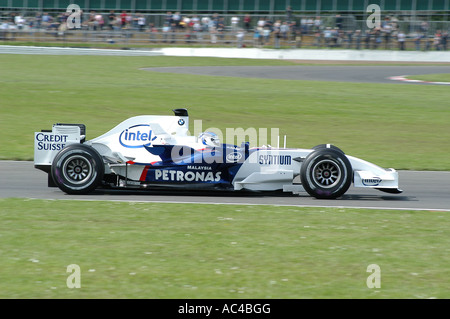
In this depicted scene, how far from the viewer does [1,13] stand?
42.1 meters

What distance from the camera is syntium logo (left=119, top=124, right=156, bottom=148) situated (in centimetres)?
972

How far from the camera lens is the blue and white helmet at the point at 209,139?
9.63 m

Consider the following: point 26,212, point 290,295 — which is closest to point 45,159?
point 26,212

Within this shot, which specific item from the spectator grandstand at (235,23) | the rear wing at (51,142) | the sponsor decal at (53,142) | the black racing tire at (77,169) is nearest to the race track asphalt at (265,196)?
the black racing tire at (77,169)

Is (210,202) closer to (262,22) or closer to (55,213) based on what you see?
(55,213)

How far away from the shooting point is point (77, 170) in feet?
31.5

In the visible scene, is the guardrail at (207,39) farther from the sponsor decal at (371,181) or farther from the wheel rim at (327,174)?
the wheel rim at (327,174)

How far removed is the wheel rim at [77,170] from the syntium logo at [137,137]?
2.10 ft

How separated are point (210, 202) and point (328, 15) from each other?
34.3m

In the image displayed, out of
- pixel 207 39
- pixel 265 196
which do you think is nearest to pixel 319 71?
pixel 207 39

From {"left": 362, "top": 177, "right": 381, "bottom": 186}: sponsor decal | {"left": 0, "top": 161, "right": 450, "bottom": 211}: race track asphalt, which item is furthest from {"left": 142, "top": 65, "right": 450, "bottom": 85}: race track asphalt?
{"left": 362, "top": 177, "right": 381, "bottom": 186}: sponsor decal

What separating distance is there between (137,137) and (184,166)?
2.82ft

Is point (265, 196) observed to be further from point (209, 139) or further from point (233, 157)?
point (209, 139)

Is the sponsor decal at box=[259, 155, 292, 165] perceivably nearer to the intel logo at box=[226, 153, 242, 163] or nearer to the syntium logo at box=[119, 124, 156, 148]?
the intel logo at box=[226, 153, 242, 163]
